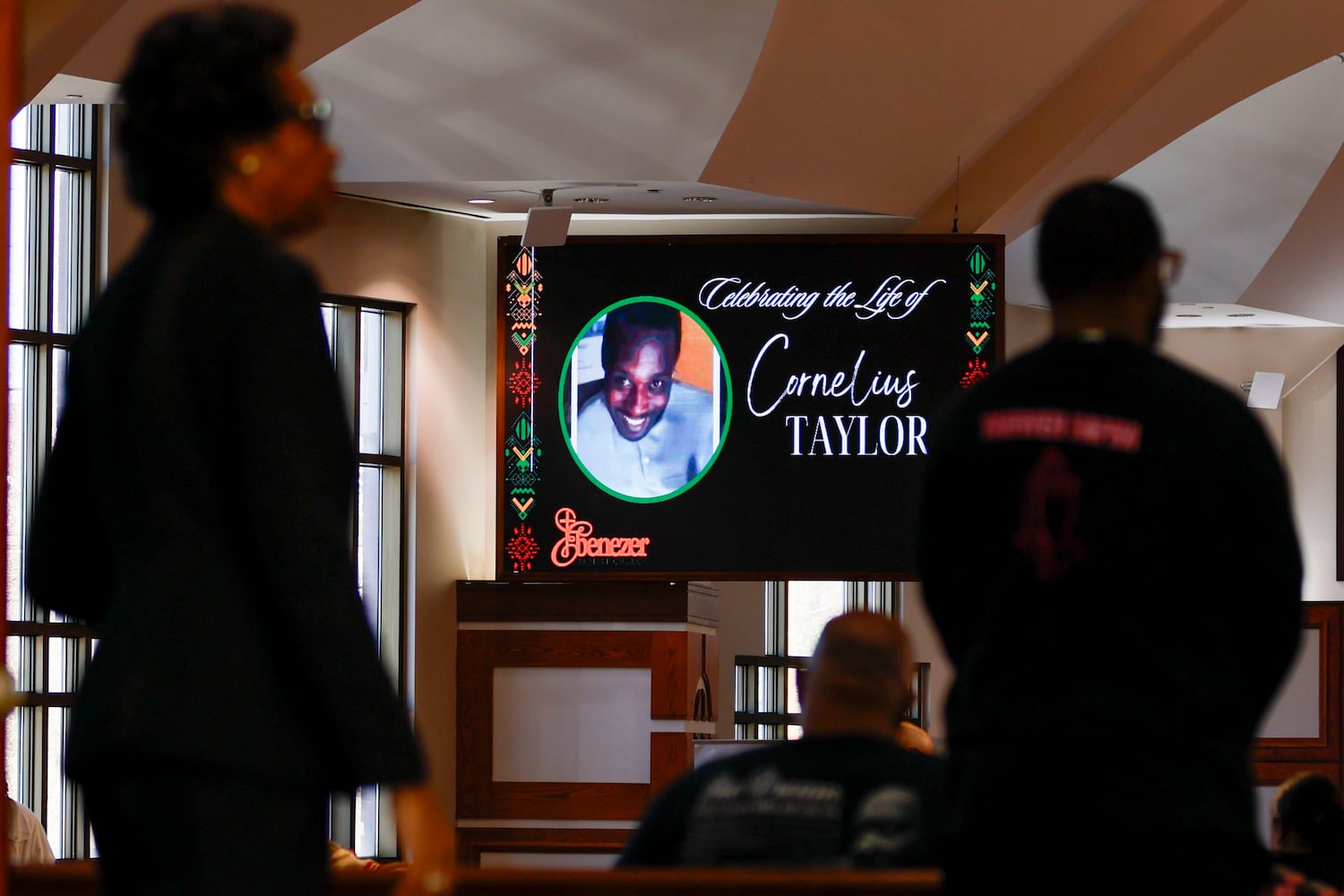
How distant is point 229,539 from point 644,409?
24.6ft

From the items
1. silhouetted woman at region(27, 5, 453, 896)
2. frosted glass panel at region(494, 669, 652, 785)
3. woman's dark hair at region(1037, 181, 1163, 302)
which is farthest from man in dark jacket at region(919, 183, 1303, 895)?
frosted glass panel at region(494, 669, 652, 785)

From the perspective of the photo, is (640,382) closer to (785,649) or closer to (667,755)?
(667,755)

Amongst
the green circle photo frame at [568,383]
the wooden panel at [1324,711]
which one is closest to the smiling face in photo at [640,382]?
the green circle photo frame at [568,383]

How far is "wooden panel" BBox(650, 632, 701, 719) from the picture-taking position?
29.4 ft

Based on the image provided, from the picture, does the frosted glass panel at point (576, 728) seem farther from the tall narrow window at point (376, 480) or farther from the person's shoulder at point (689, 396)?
the person's shoulder at point (689, 396)

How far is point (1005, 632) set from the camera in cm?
165

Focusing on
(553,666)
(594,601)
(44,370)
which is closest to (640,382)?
(594,601)

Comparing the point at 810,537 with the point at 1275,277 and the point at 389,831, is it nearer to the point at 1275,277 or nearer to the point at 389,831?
the point at 389,831

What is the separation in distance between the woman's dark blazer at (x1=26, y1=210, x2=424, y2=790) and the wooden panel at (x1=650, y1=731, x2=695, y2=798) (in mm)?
7589

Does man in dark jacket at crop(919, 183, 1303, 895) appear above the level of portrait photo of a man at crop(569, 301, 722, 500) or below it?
below

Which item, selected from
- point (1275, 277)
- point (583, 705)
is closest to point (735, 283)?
point (583, 705)

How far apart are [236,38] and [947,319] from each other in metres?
7.42

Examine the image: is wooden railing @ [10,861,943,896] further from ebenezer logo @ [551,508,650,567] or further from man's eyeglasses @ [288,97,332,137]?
ebenezer logo @ [551,508,650,567]

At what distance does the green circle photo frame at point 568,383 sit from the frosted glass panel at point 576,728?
0.86 m
